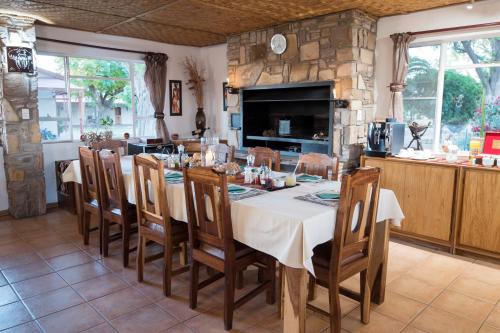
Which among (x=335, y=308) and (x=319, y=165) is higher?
(x=319, y=165)

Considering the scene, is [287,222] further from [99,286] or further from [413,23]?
[413,23]

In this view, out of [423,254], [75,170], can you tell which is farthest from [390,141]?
[75,170]

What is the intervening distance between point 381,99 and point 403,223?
162 centimetres

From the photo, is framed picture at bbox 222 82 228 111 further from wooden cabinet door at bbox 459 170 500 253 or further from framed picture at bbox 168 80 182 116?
wooden cabinet door at bbox 459 170 500 253

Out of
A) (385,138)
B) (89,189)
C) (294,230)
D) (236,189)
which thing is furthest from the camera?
(385,138)

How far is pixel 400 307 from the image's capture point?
8.46 feet

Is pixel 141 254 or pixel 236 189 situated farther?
pixel 141 254

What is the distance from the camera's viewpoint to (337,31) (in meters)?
4.40

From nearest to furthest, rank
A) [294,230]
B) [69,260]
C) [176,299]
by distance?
[294,230]
[176,299]
[69,260]

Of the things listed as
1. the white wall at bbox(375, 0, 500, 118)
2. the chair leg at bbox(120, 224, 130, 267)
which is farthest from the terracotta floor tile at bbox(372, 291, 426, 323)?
the white wall at bbox(375, 0, 500, 118)

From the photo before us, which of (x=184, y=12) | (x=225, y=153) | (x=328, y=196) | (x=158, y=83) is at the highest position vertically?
(x=184, y=12)

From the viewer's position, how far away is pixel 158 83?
6.13 meters

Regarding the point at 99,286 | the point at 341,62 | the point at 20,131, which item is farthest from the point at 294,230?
the point at 20,131

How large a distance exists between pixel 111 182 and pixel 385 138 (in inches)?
112
